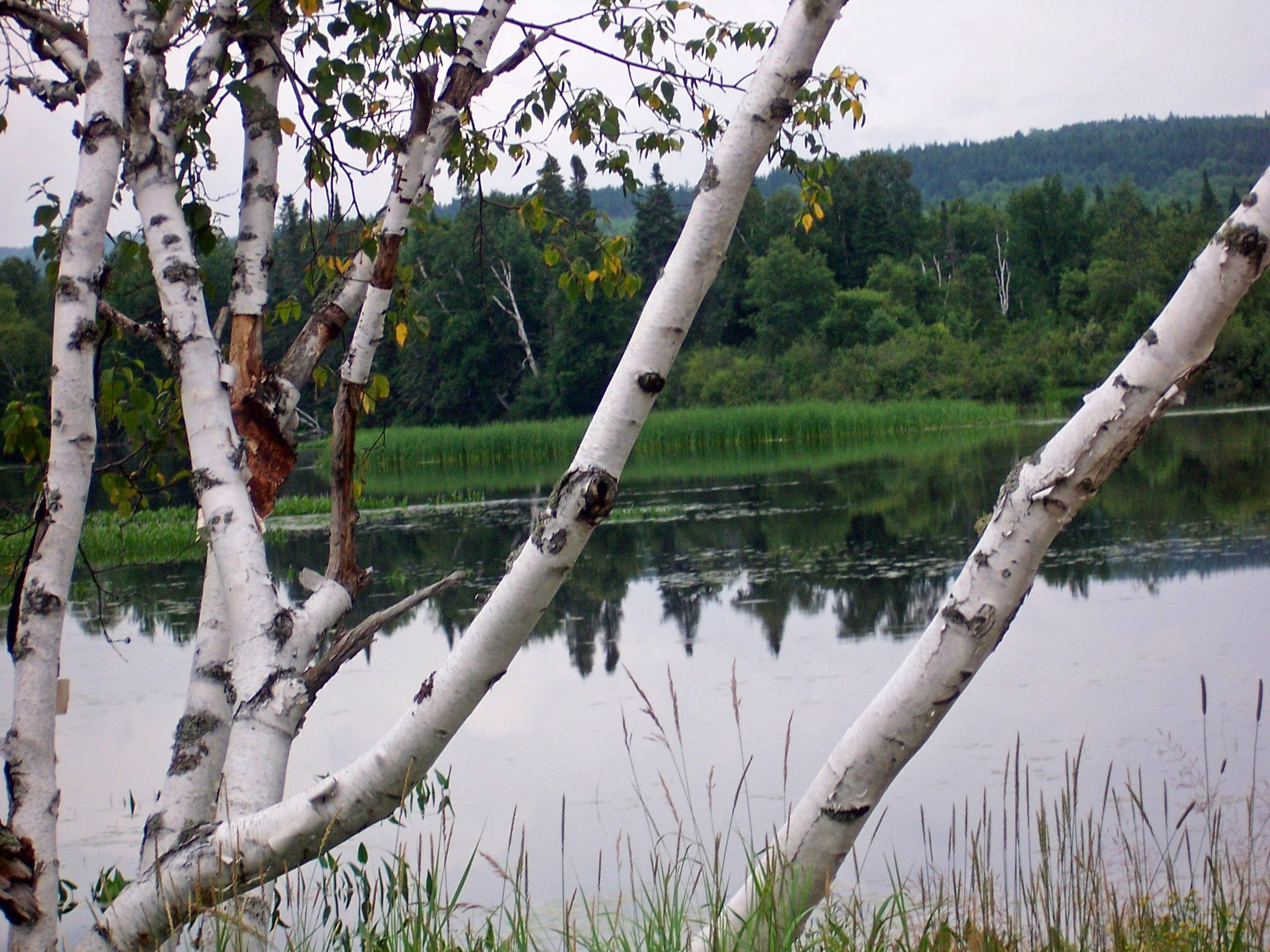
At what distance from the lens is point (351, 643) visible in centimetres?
237

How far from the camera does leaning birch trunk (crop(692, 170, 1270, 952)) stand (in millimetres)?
1355

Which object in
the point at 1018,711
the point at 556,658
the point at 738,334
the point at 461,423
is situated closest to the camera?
the point at 1018,711

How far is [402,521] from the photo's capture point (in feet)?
53.6

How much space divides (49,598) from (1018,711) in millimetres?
4911

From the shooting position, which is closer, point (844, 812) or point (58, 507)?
point (844, 812)

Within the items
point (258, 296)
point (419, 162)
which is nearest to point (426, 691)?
point (258, 296)

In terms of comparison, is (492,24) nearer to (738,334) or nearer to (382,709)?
(382,709)

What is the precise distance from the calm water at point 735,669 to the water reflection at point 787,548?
56 mm

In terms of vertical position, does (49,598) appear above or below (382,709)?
above

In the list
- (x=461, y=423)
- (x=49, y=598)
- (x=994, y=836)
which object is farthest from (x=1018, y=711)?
(x=461, y=423)

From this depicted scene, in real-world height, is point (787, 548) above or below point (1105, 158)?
below

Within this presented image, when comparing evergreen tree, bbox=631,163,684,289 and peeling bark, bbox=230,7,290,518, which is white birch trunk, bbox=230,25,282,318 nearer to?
peeling bark, bbox=230,7,290,518

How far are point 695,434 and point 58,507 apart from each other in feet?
91.5

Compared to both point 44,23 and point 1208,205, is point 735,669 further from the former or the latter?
point 1208,205
